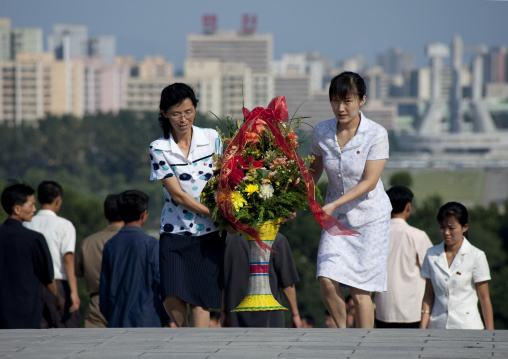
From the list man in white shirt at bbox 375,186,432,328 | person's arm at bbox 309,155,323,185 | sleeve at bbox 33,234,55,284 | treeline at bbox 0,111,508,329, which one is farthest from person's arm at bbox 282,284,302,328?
treeline at bbox 0,111,508,329

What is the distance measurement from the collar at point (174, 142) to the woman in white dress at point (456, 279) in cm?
151

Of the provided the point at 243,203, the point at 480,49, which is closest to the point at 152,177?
the point at 243,203

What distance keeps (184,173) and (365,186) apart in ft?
Result: 2.93

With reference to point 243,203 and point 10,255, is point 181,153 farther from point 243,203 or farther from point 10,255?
point 10,255

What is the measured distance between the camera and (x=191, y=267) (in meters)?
4.64

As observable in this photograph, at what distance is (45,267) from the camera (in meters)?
5.39

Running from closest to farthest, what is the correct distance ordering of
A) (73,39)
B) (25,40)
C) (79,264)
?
(79,264) < (25,40) < (73,39)

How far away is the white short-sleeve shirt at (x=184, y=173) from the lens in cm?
461

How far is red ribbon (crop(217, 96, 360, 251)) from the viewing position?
4551mm

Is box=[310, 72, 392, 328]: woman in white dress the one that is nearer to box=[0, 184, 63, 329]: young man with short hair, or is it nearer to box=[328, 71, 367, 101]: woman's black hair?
box=[328, 71, 367, 101]: woman's black hair

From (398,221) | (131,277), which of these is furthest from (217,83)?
(131,277)

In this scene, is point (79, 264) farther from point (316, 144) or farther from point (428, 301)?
point (428, 301)

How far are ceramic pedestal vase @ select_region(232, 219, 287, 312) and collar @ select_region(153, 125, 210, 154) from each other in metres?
0.51

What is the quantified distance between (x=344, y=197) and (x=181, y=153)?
829 mm
